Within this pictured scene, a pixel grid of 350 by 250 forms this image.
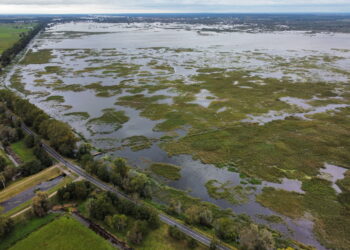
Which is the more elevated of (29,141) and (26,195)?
(29,141)

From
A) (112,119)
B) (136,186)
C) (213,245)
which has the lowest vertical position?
(112,119)

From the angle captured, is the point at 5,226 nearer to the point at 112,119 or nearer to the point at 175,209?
the point at 175,209

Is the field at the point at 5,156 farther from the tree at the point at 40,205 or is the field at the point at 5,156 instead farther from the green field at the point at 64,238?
the green field at the point at 64,238

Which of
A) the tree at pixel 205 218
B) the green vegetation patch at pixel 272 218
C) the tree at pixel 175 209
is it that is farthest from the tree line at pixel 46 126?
the green vegetation patch at pixel 272 218

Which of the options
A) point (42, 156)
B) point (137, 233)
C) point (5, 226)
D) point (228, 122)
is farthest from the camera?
point (228, 122)

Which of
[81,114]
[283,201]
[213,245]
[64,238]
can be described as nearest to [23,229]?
[64,238]

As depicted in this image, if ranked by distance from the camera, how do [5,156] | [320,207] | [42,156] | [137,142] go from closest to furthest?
1. [320,207]
2. [42,156]
3. [5,156]
4. [137,142]

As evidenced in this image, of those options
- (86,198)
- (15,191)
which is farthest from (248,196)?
(15,191)

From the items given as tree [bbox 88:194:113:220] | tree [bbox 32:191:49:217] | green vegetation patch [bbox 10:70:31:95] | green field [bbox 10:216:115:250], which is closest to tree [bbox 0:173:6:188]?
tree [bbox 32:191:49:217]

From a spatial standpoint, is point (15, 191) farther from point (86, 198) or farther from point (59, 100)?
point (59, 100)
